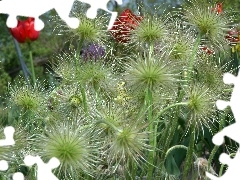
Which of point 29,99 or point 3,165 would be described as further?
point 29,99

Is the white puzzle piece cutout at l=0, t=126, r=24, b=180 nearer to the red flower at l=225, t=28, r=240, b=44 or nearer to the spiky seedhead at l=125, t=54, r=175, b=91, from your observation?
the spiky seedhead at l=125, t=54, r=175, b=91

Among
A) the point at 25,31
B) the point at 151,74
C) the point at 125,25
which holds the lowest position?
the point at 151,74

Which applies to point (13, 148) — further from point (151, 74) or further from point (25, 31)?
point (25, 31)

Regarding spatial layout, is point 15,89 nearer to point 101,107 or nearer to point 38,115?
point 38,115

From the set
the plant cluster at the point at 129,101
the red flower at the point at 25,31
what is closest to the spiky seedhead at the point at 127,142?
the plant cluster at the point at 129,101

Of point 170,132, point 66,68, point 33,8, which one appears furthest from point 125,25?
point 33,8

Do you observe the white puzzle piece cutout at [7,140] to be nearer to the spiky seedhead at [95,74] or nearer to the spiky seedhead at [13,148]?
the spiky seedhead at [13,148]

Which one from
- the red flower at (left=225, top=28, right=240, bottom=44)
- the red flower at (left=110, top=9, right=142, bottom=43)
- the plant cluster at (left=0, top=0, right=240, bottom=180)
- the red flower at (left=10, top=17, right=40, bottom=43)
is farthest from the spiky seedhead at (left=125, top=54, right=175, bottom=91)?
the red flower at (left=10, top=17, right=40, bottom=43)
